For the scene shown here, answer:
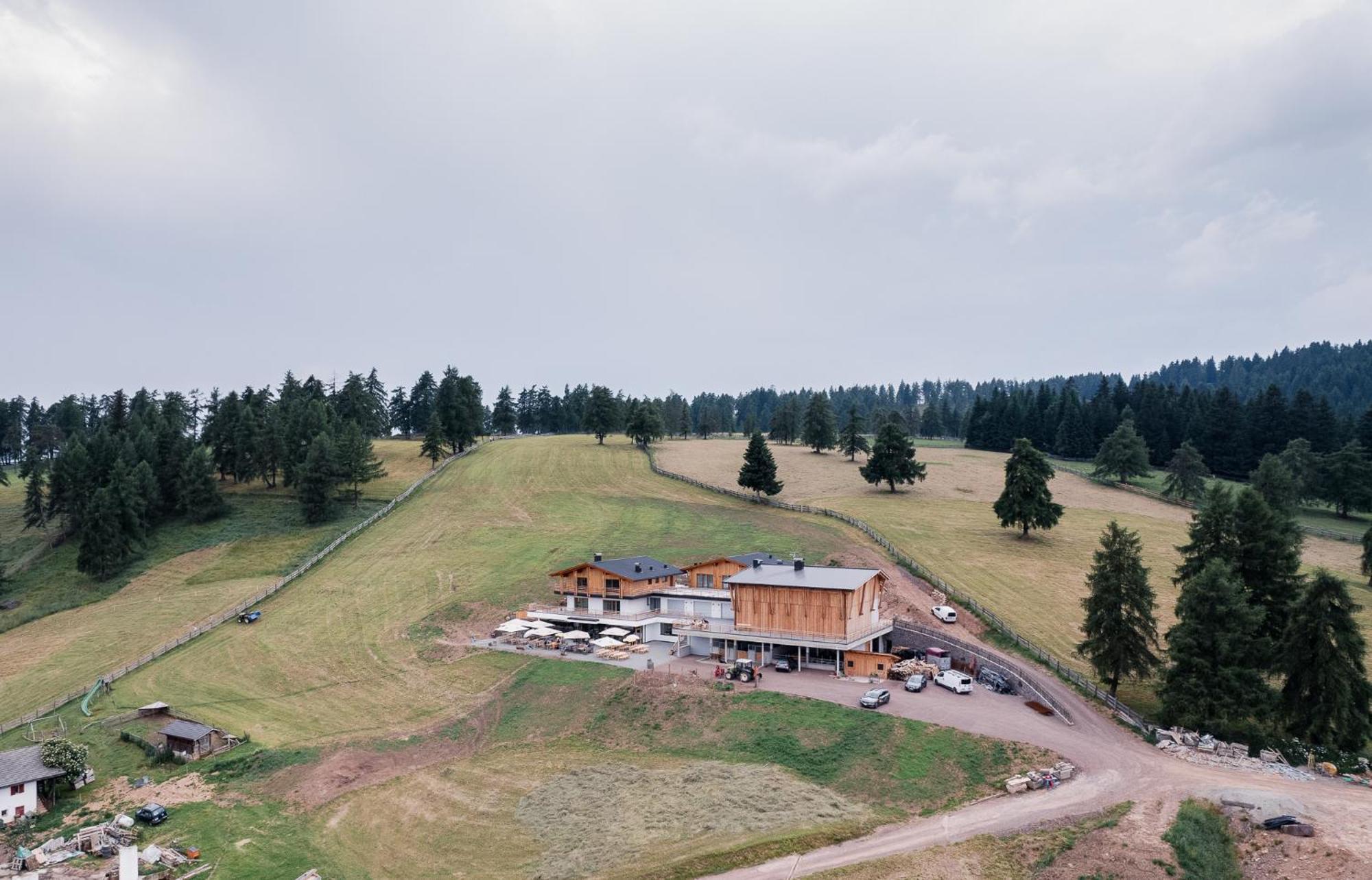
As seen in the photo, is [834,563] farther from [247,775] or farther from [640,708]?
[247,775]

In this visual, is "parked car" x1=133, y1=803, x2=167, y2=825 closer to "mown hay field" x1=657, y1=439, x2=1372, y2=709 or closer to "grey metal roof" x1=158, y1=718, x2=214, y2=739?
"grey metal roof" x1=158, y1=718, x2=214, y2=739

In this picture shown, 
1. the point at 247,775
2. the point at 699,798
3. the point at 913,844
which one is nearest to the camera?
the point at 913,844

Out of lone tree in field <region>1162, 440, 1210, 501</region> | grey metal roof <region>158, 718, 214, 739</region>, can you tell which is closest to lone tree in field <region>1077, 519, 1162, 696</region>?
grey metal roof <region>158, 718, 214, 739</region>

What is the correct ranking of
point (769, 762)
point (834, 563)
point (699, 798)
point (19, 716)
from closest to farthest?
point (699, 798), point (769, 762), point (19, 716), point (834, 563)

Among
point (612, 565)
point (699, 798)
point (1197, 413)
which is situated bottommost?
point (699, 798)

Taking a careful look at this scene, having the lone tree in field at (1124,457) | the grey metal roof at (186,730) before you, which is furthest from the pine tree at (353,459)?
the lone tree in field at (1124,457)

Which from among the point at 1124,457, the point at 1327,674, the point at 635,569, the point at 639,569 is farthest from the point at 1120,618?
the point at 1124,457

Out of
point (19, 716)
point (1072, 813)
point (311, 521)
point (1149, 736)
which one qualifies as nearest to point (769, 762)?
point (1072, 813)
